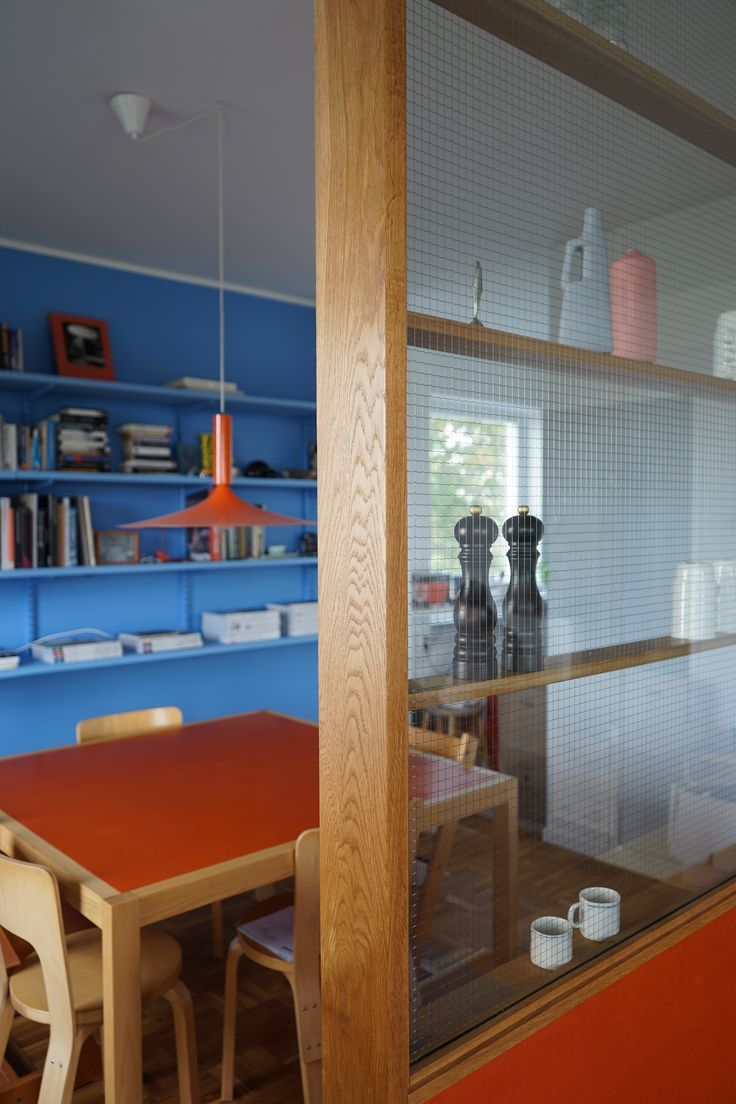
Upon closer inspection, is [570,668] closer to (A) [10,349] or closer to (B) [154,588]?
(A) [10,349]

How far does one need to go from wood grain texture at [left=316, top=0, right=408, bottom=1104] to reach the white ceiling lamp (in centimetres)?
162

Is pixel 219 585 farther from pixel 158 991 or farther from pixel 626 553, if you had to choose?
pixel 626 553

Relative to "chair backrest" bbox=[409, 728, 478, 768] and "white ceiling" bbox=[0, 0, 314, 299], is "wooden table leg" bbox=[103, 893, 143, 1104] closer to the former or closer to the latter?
"chair backrest" bbox=[409, 728, 478, 768]

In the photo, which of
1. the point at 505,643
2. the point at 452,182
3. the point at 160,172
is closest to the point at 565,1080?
→ the point at 505,643

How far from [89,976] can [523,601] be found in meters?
1.32

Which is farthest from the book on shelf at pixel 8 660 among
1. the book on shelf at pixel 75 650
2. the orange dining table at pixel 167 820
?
the orange dining table at pixel 167 820

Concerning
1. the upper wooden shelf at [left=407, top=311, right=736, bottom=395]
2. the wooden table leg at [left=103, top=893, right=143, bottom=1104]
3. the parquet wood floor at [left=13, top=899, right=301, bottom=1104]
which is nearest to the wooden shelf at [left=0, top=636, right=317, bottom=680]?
the parquet wood floor at [left=13, top=899, right=301, bottom=1104]

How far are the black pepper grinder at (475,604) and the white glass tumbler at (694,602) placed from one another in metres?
0.50

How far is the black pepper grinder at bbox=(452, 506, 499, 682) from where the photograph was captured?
1.13m

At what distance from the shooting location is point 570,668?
126cm

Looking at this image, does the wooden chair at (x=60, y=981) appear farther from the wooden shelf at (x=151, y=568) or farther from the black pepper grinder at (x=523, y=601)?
the wooden shelf at (x=151, y=568)

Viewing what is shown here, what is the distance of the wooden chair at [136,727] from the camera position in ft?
8.99

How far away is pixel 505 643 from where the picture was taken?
46.8 inches

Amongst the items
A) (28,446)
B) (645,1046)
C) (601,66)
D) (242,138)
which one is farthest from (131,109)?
(645,1046)
